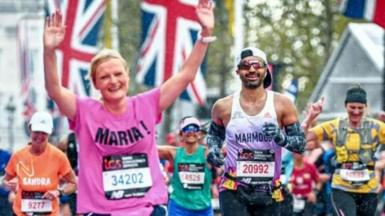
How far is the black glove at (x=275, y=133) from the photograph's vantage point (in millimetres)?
9688

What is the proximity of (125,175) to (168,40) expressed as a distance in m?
13.9

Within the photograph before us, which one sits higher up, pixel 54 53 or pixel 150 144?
pixel 54 53

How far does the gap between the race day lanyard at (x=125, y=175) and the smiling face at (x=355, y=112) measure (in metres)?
4.83

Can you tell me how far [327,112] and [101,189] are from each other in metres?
15.3

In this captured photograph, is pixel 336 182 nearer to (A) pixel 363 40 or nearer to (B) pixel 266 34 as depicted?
(A) pixel 363 40

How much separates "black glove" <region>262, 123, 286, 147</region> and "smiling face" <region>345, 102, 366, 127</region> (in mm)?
2658

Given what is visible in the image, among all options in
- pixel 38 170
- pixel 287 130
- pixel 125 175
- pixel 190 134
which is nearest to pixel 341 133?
pixel 190 134

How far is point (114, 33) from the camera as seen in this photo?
44531mm

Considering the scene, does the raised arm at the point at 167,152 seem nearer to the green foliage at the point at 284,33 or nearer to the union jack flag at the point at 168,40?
the union jack flag at the point at 168,40

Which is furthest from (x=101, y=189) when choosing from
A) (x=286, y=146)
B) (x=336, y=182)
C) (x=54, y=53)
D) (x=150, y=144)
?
(x=336, y=182)

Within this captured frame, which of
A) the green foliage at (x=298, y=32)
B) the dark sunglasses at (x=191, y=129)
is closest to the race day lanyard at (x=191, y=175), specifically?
the dark sunglasses at (x=191, y=129)

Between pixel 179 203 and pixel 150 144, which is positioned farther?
pixel 179 203

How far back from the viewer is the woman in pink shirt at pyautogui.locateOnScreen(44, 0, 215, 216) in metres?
7.62

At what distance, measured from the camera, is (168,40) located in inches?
854
